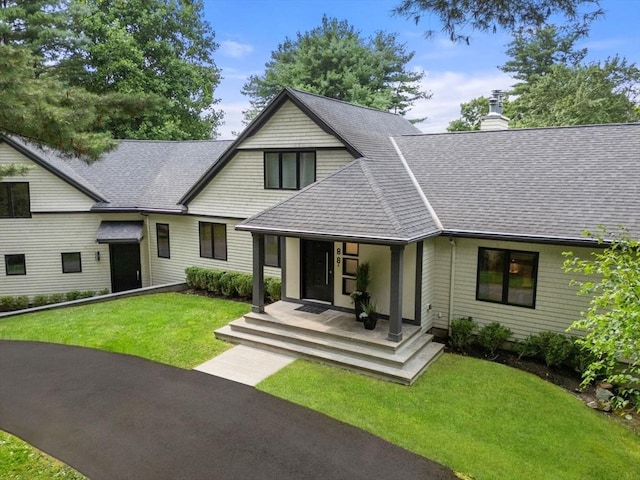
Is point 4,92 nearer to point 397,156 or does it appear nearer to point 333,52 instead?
point 397,156

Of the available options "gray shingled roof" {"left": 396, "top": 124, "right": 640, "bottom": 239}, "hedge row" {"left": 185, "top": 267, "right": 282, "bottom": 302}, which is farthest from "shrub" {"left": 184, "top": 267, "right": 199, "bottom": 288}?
"gray shingled roof" {"left": 396, "top": 124, "right": 640, "bottom": 239}

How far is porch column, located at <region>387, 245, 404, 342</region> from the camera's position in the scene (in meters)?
10.2

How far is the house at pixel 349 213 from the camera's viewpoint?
428 inches

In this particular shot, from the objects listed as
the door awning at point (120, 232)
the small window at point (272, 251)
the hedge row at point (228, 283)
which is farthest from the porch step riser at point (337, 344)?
the door awning at point (120, 232)

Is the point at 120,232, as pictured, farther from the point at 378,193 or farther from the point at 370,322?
the point at 370,322

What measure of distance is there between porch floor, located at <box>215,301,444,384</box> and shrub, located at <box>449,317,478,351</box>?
0.44m

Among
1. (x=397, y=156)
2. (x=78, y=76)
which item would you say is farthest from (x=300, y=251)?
(x=78, y=76)

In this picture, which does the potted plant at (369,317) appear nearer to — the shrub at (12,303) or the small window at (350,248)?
the small window at (350,248)

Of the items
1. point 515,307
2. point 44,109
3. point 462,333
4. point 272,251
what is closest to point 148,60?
point 272,251

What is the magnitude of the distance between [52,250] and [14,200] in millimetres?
2313

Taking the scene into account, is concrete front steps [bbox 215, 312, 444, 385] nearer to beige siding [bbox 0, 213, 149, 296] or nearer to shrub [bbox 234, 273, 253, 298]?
shrub [bbox 234, 273, 253, 298]

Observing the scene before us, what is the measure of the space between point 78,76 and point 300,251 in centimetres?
2279

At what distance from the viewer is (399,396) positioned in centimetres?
895

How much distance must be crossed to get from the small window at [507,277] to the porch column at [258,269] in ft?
18.7
